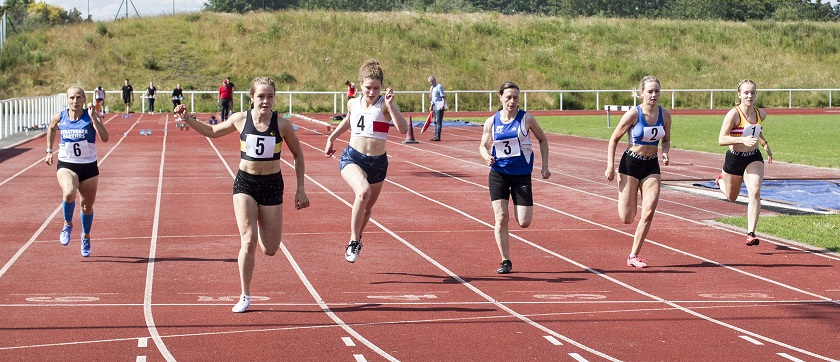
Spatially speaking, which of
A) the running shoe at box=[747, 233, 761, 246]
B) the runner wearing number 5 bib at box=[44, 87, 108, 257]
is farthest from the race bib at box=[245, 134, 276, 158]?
the running shoe at box=[747, 233, 761, 246]

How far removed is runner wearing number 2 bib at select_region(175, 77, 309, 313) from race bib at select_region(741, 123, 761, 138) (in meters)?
5.73

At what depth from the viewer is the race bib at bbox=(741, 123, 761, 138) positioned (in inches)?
480

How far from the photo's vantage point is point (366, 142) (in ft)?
34.2

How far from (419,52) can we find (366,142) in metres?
58.7

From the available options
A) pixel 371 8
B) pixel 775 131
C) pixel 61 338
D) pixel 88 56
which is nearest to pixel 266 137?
pixel 61 338

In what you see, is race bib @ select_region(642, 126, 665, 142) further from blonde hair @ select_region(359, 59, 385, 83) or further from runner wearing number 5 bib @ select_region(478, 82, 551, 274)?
blonde hair @ select_region(359, 59, 385, 83)

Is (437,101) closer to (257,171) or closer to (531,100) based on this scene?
(257,171)

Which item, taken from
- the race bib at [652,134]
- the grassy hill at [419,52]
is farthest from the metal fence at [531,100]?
the race bib at [652,134]

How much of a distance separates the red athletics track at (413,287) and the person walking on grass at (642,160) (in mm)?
542

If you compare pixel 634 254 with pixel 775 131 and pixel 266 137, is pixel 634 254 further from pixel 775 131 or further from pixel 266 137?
pixel 775 131

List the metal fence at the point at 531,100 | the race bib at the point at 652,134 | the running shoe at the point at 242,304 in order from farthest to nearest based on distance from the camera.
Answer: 1. the metal fence at the point at 531,100
2. the race bib at the point at 652,134
3. the running shoe at the point at 242,304

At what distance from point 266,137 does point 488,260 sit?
3691 millimetres

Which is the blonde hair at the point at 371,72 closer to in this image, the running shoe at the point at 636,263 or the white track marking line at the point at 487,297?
the white track marking line at the point at 487,297

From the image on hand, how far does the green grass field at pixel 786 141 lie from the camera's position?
1322 cm
